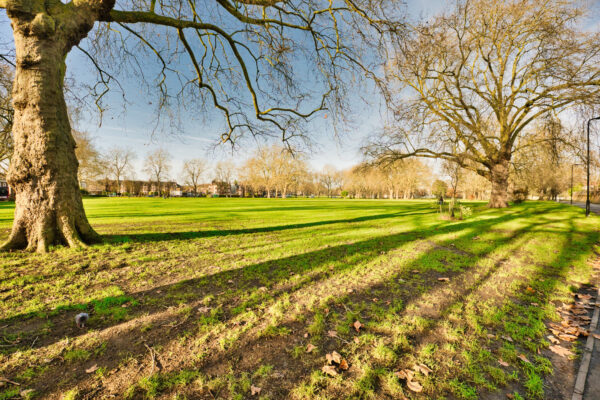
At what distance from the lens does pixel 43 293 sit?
3.49 m

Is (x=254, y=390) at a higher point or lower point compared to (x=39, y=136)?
lower

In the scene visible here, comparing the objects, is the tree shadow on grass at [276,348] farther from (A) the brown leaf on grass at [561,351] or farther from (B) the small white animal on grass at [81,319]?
(A) the brown leaf on grass at [561,351]

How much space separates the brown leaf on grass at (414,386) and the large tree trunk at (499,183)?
21.8 metres

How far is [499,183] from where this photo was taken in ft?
58.8

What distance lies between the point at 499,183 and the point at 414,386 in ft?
72.9

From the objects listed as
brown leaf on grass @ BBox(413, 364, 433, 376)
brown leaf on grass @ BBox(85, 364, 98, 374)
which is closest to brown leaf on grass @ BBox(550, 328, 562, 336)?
brown leaf on grass @ BBox(413, 364, 433, 376)

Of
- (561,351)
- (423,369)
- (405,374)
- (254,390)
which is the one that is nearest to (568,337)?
(561,351)

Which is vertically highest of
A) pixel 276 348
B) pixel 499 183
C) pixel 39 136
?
pixel 39 136

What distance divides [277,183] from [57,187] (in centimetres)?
6174

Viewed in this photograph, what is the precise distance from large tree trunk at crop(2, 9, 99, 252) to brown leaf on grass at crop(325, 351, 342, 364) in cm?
682

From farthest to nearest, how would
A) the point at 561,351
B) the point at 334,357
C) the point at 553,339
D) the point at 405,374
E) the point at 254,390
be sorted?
the point at 553,339 → the point at 561,351 → the point at 334,357 → the point at 405,374 → the point at 254,390

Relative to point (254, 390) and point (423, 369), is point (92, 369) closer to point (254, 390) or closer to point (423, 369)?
point (254, 390)

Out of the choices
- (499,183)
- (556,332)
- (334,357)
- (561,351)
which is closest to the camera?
(334,357)

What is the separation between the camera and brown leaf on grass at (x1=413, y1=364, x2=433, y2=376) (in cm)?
208
